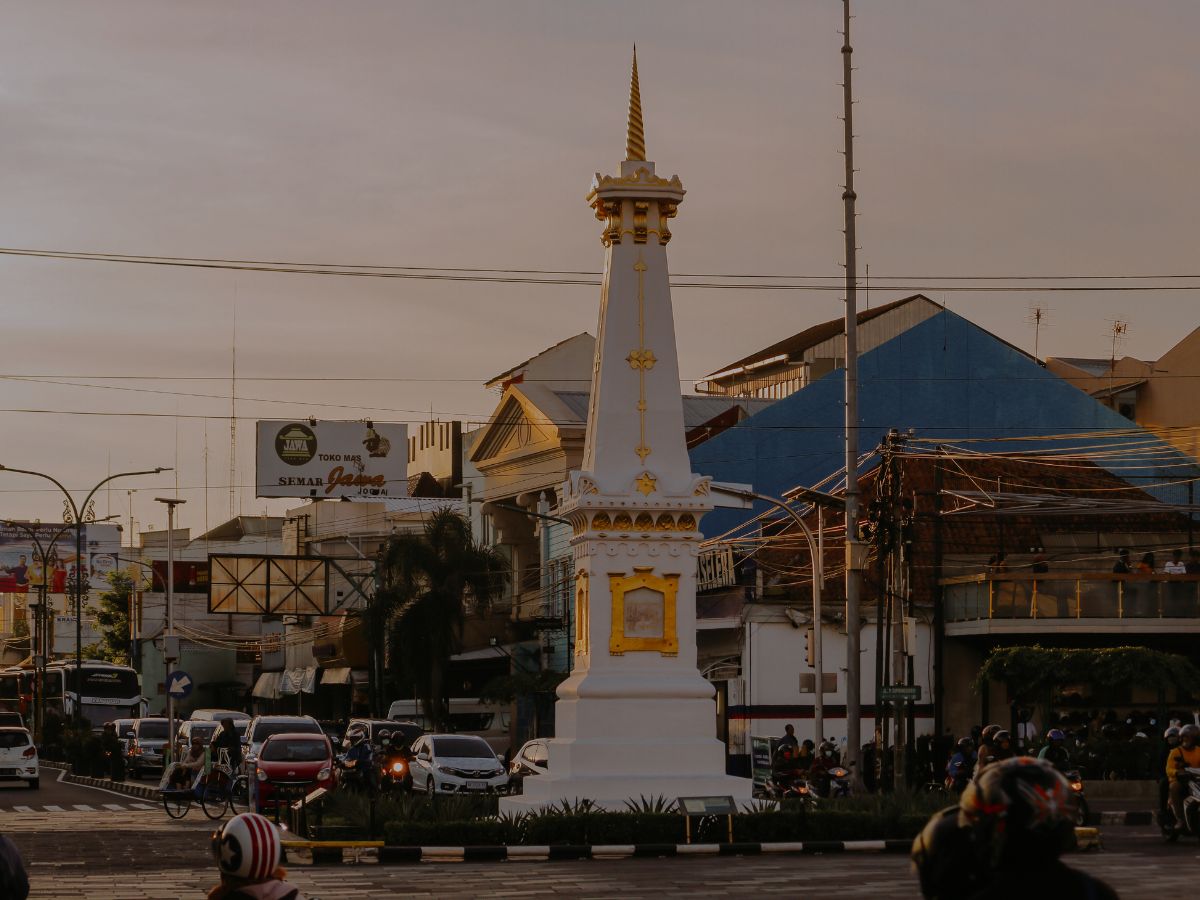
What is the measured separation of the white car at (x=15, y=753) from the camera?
48.3 m

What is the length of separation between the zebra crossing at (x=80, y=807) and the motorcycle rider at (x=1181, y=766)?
2104 centimetres

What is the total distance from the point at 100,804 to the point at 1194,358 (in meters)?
43.7

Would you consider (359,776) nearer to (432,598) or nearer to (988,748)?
(988,748)

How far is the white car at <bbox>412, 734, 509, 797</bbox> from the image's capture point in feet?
125

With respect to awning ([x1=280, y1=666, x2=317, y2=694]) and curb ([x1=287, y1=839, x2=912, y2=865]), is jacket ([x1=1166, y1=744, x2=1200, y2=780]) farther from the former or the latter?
awning ([x1=280, y1=666, x2=317, y2=694])

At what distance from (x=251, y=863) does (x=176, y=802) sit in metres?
30.6

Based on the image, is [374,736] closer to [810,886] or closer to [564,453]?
[564,453]

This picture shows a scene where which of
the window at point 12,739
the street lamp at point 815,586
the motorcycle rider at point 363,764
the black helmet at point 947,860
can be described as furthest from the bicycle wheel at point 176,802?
the black helmet at point 947,860

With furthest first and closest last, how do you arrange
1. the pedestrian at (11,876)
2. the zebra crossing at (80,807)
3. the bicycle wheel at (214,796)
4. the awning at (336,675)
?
the awning at (336,675), the zebra crossing at (80,807), the bicycle wheel at (214,796), the pedestrian at (11,876)

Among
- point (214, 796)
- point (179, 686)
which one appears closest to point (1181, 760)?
point (214, 796)

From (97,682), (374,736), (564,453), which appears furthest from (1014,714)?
(97,682)

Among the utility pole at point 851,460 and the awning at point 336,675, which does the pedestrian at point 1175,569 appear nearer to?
the utility pole at point 851,460

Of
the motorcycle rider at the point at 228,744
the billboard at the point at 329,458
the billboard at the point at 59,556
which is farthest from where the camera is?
the billboard at the point at 59,556

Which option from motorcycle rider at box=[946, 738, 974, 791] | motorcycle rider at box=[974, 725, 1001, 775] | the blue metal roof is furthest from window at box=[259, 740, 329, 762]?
the blue metal roof
